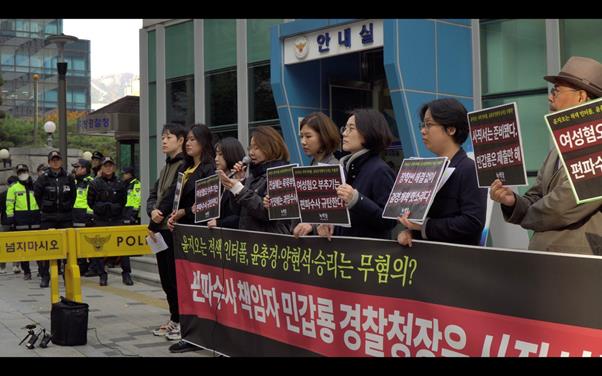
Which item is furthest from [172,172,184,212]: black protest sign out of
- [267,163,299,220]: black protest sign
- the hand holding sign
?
the hand holding sign

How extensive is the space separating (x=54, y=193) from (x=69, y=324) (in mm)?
5369

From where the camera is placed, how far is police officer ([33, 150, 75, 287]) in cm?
1140

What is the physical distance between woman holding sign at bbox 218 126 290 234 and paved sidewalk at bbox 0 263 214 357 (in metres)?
1.34

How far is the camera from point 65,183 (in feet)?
37.8

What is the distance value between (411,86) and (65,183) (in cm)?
613

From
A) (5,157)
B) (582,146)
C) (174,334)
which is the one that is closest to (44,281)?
(174,334)

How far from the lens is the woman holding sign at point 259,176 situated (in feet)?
17.4

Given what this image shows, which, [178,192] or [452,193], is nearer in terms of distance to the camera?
[452,193]

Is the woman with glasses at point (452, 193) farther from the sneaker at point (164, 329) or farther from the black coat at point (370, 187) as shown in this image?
the sneaker at point (164, 329)

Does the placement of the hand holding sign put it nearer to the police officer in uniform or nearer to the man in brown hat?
the man in brown hat

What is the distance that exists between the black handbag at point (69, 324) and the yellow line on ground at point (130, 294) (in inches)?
93.1

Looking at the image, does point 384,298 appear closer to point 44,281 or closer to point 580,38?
point 44,281

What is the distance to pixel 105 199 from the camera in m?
11.7
